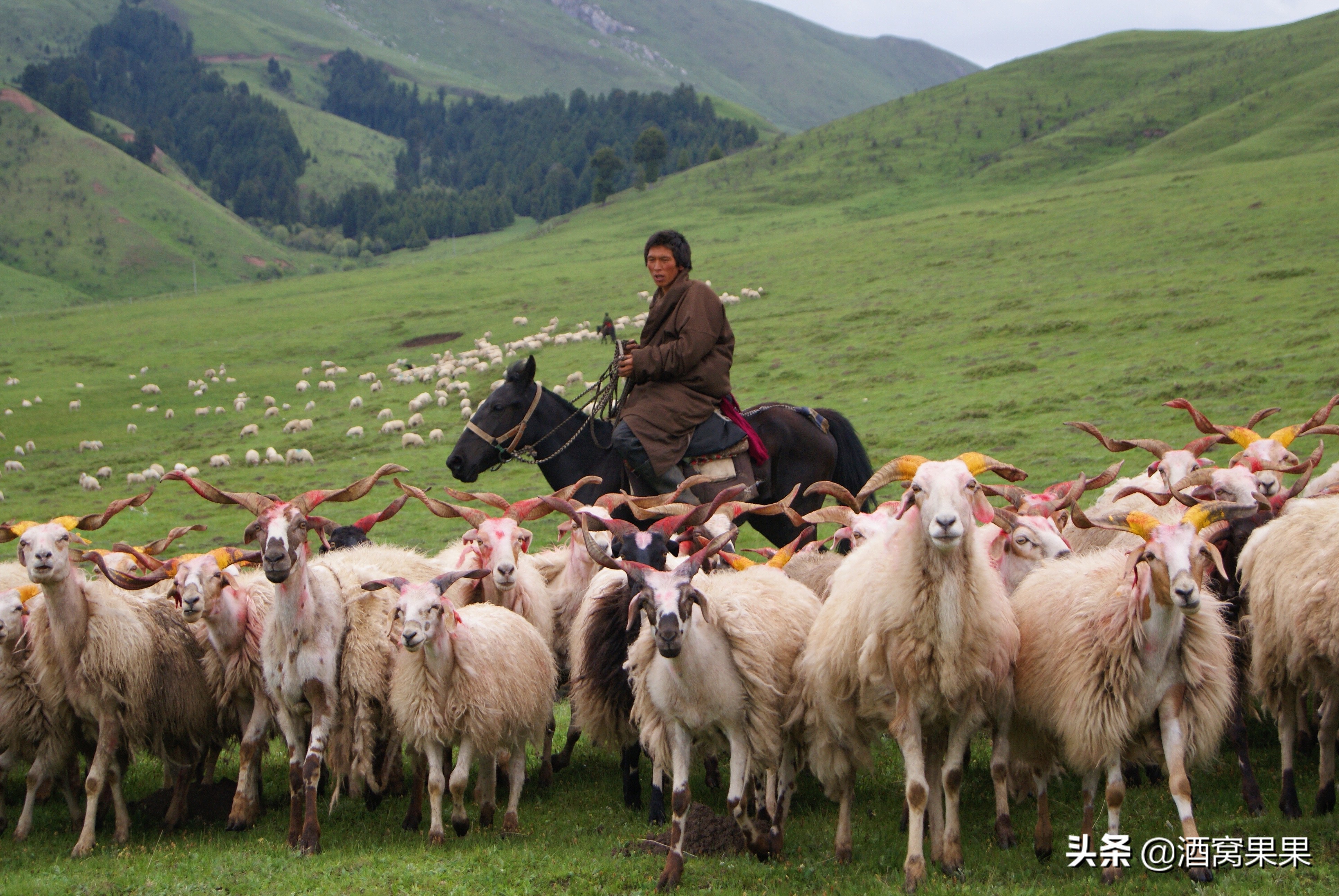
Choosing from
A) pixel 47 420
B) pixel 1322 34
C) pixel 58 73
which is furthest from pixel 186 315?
pixel 58 73

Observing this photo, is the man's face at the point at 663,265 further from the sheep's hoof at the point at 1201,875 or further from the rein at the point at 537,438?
the sheep's hoof at the point at 1201,875

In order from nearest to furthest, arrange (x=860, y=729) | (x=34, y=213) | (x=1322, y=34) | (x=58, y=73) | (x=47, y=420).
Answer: (x=860, y=729) → (x=47, y=420) → (x=1322, y=34) → (x=34, y=213) → (x=58, y=73)

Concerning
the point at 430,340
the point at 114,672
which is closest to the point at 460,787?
the point at 114,672

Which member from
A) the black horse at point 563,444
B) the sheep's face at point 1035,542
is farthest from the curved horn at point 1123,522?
the black horse at point 563,444

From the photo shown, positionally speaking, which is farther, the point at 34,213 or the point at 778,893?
the point at 34,213

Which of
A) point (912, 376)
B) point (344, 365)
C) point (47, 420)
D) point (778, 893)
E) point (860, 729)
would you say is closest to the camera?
point (778, 893)

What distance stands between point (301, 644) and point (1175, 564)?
549 cm

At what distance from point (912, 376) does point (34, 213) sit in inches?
3632

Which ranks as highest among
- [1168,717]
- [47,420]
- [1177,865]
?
[1168,717]

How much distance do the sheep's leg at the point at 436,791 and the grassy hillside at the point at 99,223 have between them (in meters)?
84.4

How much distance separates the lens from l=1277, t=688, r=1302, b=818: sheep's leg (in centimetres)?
655

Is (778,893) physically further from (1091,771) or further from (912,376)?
(912,376)

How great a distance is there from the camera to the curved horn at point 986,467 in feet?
21.1

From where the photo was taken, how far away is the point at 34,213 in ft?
306
